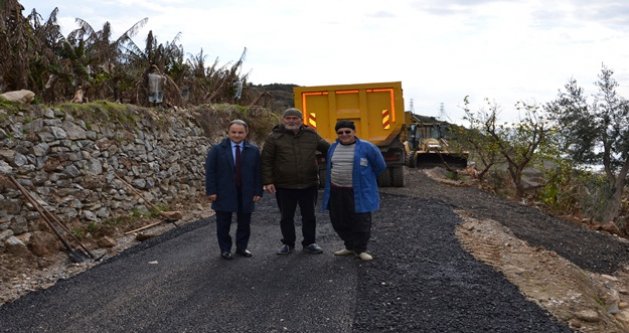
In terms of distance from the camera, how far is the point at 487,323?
4.33 metres

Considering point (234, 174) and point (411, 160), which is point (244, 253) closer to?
point (234, 174)

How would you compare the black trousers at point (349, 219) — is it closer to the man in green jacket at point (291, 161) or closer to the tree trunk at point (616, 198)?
the man in green jacket at point (291, 161)

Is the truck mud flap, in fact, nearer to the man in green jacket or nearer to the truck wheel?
the man in green jacket

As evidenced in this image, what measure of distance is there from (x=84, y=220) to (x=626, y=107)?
20.3 meters


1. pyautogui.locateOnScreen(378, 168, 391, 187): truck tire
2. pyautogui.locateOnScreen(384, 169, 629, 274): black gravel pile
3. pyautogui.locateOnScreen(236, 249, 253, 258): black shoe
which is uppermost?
pyautogui.locateOnScreen(378, 168, 391, 187): truck tire

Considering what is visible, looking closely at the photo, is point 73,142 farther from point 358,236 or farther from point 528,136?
point 528,136

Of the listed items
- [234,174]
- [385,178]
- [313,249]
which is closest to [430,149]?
[385,178]

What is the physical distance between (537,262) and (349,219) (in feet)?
7.44

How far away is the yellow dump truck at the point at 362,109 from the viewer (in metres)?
12.1

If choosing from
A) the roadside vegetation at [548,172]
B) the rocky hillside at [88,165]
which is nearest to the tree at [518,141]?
the roadside vegetation at [548,172]

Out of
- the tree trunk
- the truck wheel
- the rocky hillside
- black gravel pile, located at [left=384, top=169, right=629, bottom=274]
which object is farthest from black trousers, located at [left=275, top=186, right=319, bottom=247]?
the truck wheel

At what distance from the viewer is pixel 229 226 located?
20.7ft

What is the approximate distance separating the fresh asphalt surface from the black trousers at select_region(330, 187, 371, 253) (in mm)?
254

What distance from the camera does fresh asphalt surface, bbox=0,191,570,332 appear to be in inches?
171
